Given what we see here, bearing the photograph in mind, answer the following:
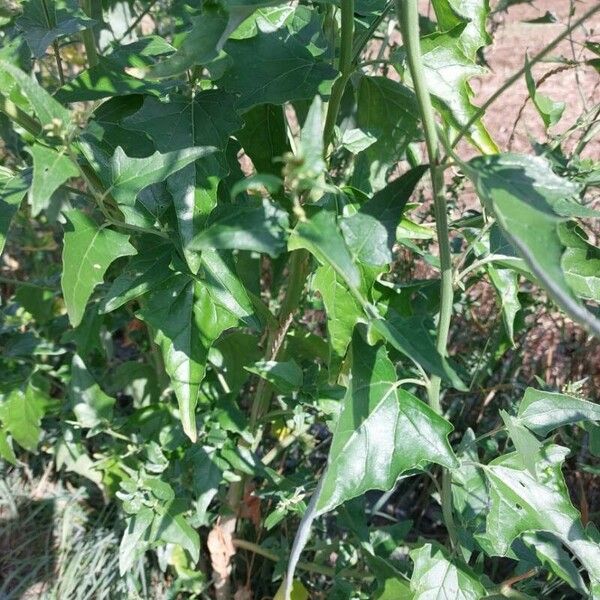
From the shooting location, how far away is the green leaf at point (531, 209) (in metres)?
0.49

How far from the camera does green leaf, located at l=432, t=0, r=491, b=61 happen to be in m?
0.85

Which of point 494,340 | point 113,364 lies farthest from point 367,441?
point 113,364

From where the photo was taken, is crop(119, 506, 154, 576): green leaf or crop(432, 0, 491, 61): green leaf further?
crop(119, 506, 154, 576): green leaf

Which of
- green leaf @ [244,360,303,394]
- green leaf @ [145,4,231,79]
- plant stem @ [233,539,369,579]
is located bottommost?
plant stem @ [233,539,369,579]

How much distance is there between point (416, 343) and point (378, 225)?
12cm

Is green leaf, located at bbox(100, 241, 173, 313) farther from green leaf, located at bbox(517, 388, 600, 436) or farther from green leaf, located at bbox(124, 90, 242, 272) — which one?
green leaf, located at bbox(517, 388, 600, 436)

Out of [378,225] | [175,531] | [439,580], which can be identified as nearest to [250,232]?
[378,225]

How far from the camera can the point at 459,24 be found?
821 mm

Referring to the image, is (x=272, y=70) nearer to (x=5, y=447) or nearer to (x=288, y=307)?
(x=288, y=307)

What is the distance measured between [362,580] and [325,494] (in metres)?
0.65

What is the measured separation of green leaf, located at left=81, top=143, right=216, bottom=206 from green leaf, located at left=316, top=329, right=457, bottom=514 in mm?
272

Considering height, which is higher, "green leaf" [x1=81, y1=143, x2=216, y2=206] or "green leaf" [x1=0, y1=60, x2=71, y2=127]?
"green leaf" [x1=0, y1=60, x2=71, y2=127]

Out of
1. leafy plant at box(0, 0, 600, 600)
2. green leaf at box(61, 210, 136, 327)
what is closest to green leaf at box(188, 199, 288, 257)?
leafy plant at box(0, 0, 600, 600)

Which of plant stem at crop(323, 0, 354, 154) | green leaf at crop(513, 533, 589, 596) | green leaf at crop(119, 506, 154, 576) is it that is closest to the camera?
plant stem at crop(323, 0, 354, 154)
